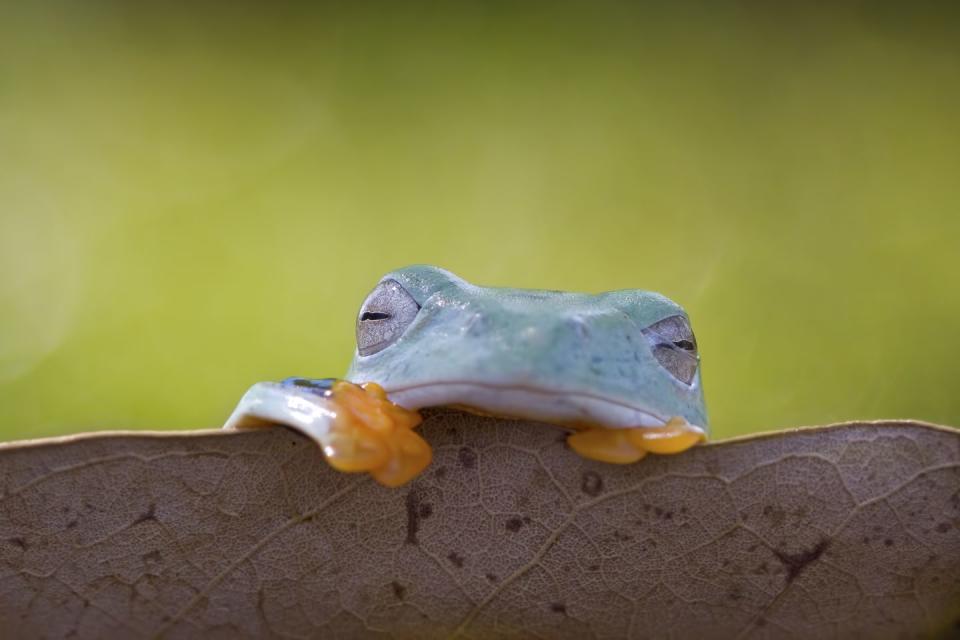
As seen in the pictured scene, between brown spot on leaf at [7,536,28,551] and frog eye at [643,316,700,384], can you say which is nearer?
brown spot on leaf at [7,536,28,551]

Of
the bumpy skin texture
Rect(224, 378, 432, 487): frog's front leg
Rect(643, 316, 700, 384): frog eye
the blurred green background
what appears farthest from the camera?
the blurred green background

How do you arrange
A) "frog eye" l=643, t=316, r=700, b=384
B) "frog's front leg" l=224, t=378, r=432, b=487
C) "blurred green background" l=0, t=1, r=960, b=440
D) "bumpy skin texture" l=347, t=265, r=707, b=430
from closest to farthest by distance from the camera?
"frog's front leg" l=224, t=378, r=432, b=487
"bumpy skin texture" l=347, t=265, r=707, b=430
"frog eye" l=643, t=316, r=700, b=384
"blurred green background" l=0, t=1, r=960, b=440

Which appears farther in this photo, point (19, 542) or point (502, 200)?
point (502, 200)

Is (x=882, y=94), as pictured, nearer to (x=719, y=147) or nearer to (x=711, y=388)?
(x=719, y=147)

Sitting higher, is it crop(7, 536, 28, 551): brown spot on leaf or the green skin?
the green skin

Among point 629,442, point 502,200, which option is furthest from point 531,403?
point 502,200

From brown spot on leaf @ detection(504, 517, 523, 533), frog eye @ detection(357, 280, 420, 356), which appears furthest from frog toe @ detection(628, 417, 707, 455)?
frog eye @ detection(357, 280, 420, 356)

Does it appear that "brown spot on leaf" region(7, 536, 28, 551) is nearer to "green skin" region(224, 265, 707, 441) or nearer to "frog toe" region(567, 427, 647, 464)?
"green skin" region(224, 265, 707, 441)

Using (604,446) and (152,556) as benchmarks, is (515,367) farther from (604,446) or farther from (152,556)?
(152,556)

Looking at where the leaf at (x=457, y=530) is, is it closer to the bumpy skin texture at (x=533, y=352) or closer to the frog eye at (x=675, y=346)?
the bumpy skin texture at (x=533, y=352)
